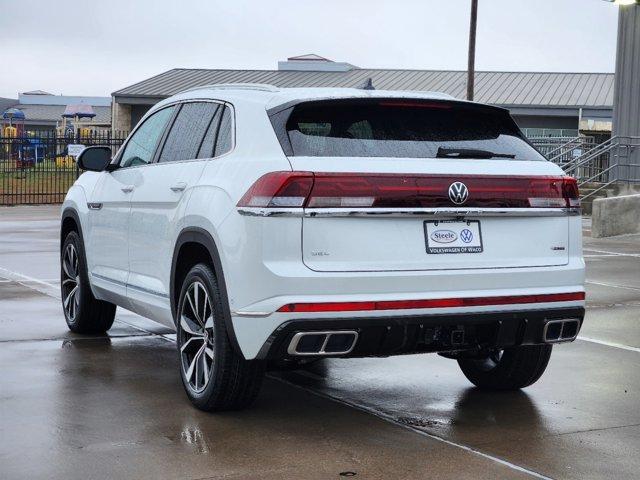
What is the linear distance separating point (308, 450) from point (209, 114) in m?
2.19

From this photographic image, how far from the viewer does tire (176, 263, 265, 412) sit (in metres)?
5.86

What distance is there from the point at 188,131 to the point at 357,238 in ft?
5.90

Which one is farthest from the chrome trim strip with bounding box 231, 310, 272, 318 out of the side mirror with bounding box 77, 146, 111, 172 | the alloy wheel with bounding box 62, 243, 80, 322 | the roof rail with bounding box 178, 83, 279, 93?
the alloy wheel with bounding box 62, 243, 80, 322

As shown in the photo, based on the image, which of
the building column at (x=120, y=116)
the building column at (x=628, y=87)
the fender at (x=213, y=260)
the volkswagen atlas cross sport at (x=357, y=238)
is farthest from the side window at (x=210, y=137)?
the building column at (x=120, y=116)

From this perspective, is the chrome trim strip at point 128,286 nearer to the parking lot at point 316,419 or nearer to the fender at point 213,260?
the fender at point 213,260

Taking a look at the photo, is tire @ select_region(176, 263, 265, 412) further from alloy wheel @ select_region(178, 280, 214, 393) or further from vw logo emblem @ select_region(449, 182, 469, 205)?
vw logo emblem @ select_region(449, 182, 469, 205)

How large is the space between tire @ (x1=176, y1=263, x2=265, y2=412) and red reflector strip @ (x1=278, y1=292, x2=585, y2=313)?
56 centimetres

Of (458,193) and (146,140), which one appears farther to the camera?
(146,140)

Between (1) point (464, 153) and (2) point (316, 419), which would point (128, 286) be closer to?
(2) point (316, 419)

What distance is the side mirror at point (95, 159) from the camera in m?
7.84

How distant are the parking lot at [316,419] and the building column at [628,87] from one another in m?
19.0

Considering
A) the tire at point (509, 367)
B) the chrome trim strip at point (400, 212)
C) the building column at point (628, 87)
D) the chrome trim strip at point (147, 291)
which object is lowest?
Result: the tire at point (509, 367)

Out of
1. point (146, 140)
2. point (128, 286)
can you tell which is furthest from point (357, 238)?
point (146, 140)

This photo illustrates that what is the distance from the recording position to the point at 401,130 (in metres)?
5.99
